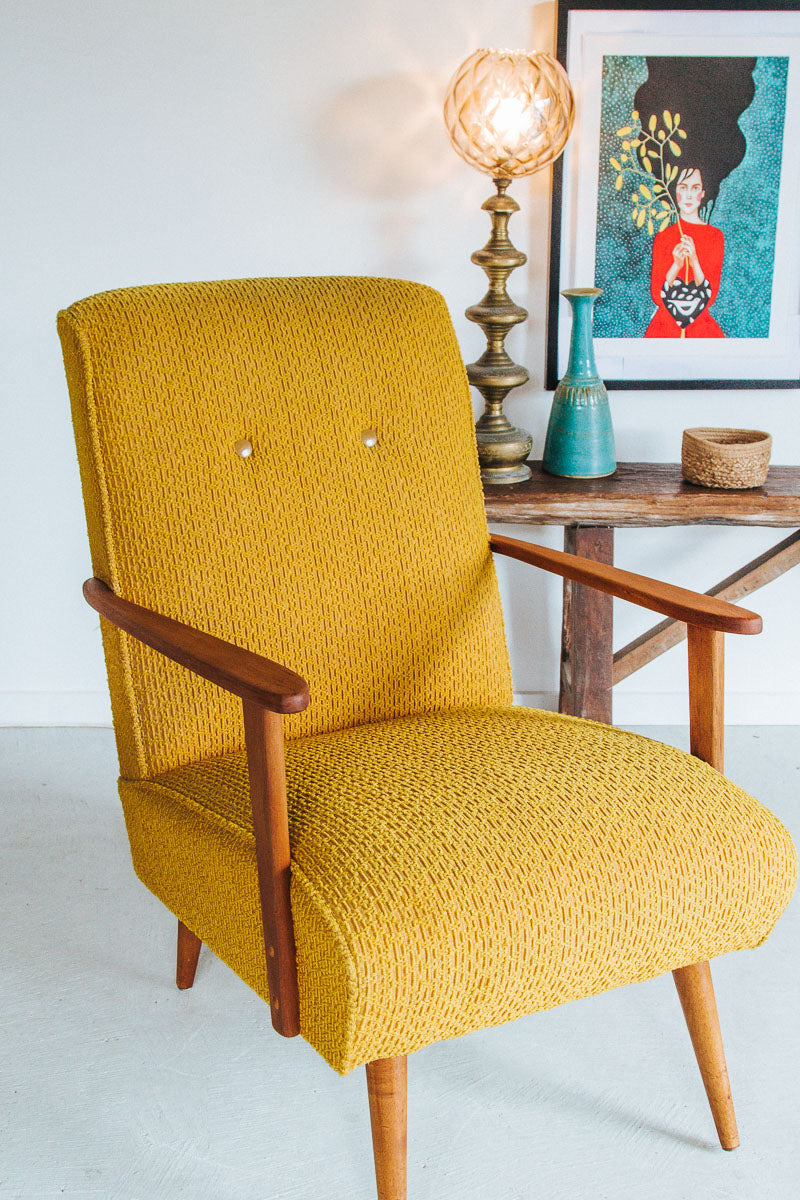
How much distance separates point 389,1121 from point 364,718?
0.48 metres

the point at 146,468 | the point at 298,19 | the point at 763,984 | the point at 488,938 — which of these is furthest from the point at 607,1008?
the point at 298,19

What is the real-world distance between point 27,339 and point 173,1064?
136cm

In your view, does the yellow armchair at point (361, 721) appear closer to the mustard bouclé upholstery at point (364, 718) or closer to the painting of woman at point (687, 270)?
the mustard bouclé upholstery at point (364, 718)

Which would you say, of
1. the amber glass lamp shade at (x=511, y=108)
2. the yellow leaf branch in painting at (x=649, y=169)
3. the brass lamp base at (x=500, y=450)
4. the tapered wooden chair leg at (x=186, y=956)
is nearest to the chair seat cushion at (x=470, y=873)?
the tapered wooden chair leg at (x=186, y=956)

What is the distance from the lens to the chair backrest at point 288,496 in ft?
3.97

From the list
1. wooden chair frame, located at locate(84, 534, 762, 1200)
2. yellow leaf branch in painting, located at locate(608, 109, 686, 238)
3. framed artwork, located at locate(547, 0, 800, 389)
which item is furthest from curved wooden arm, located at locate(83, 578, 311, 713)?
yellow leaf branch in painting, located at locate(608, 109, 686, 238)

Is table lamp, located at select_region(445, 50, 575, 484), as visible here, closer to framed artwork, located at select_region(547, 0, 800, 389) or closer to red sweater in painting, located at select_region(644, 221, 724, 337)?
framed artwork, located at select_region(547, 0, 800, 389)

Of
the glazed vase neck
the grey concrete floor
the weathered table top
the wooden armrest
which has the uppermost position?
the glazed vase neck

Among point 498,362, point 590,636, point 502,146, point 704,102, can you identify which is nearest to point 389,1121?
point 590,636

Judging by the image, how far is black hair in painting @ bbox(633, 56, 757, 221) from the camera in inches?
74.2

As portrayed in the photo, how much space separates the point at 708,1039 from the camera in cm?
117

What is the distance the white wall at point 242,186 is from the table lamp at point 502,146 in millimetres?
167

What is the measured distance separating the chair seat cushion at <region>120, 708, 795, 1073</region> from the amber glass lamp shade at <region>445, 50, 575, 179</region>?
3.43 ft

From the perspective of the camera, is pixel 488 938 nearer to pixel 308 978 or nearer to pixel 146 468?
pixel 308 978
